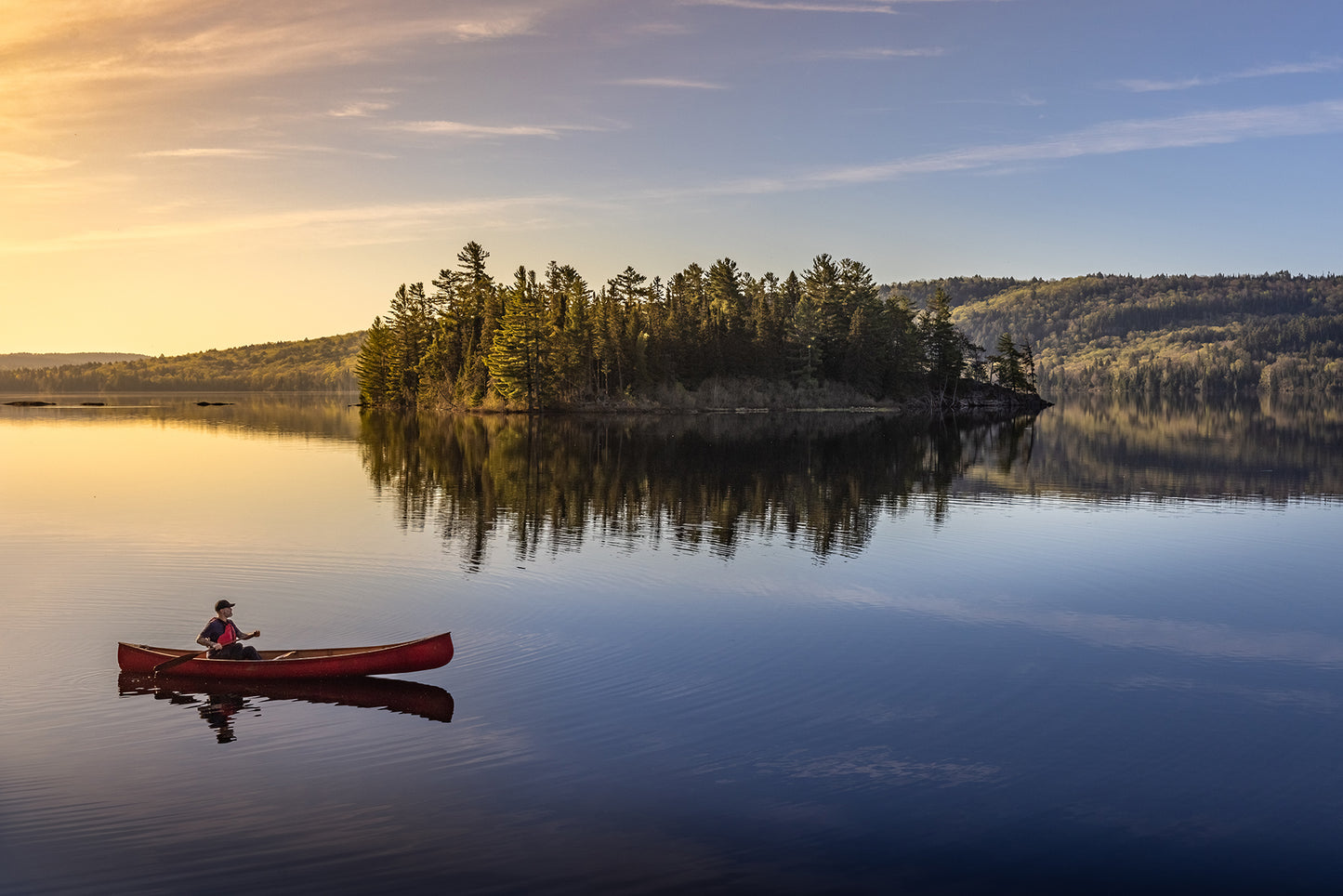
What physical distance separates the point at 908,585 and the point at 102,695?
2199 centimetres

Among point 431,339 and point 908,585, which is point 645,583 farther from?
point 431,339

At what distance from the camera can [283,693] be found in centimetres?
2084

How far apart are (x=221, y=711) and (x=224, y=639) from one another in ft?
6.39

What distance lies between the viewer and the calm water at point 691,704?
13.8 m

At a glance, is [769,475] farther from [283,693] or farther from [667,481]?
[283,693]

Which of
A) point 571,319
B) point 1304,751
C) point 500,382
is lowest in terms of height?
point 1304,751

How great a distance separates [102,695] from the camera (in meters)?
20.7

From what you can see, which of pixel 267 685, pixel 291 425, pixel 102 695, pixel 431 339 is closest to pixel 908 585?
pixel 267 685

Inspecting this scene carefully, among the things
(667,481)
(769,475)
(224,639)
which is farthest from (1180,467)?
(224,639)

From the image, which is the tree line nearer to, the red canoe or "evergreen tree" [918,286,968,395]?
"evergreen tree" [918,286,968,395]

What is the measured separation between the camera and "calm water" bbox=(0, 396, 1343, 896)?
45.3 ft

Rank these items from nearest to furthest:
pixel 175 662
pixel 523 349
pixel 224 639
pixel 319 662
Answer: pixel 319 662 < pixel 175 662 < pixel 224 639 < pixel 523 349

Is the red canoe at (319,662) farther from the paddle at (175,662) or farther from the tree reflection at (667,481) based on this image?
the tree reflection at (667,481)

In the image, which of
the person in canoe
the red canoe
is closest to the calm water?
the red canoe
